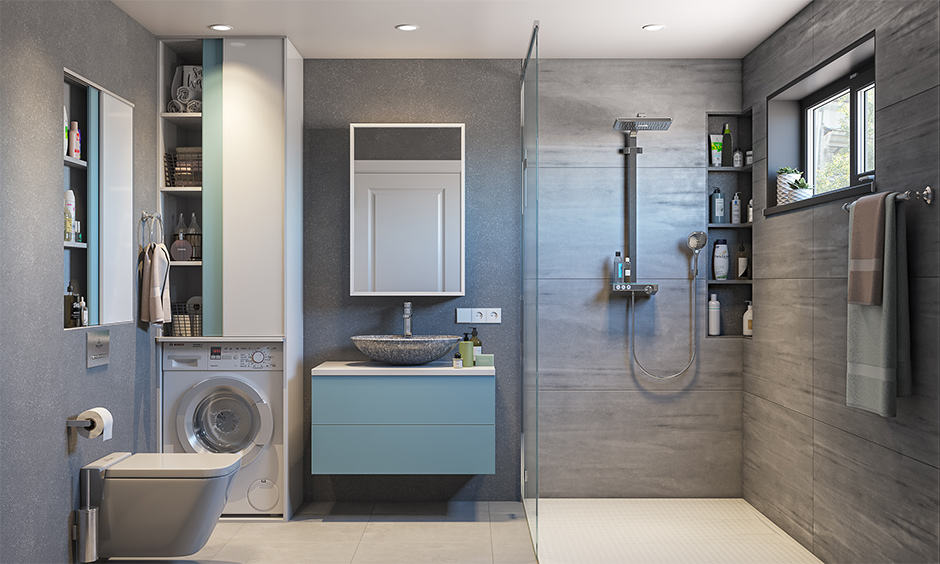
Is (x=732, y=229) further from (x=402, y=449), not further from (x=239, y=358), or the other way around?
(x=239, y=358)

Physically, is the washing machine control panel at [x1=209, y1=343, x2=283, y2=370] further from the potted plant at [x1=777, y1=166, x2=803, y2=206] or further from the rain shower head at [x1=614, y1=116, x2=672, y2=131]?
the potted plant at [x1=777, y1=166, x2=803, y2=206]

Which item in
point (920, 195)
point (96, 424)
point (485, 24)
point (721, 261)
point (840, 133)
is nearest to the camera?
point (920, 195)

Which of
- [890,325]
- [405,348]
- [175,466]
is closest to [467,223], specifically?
[405,348]

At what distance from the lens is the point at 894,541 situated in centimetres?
263

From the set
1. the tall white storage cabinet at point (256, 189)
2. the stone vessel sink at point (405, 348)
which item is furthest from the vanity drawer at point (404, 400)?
the tall white storage cabinet at point (256, 189)

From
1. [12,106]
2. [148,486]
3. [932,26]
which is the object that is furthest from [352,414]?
[932,26]

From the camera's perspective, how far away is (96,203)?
312cm

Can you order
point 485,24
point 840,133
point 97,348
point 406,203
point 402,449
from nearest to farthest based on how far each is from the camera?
point 97,348, point 840,133, point 485,24, point 402,449, point 406,203

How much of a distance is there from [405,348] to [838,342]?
78.0 inches

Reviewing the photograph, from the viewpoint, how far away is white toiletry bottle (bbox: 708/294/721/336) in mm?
4105

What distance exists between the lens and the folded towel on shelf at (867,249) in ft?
8.42

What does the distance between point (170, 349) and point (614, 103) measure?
9.08ft

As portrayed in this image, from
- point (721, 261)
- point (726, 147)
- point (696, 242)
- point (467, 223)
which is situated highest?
point (726, 147)

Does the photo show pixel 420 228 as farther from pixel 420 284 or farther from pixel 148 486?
pixel 148 486
